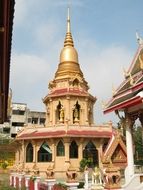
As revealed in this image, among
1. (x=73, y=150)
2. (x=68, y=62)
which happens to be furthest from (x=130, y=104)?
(x=68, y=62)

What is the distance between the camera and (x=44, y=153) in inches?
1070

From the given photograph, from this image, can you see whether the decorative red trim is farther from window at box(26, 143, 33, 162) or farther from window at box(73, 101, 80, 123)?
window at box(73, 101, 80, 123)

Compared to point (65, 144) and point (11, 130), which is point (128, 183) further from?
point (11, 130)

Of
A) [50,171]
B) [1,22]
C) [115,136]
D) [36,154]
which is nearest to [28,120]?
[36,154]

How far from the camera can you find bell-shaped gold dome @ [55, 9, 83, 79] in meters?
32.1

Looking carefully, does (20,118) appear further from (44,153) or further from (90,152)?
(90,152)

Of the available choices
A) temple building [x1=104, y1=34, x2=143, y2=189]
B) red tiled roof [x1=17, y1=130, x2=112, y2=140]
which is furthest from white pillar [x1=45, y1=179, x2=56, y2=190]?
red tiled roof [x1=17, y1=130, x2=112, y2=140]

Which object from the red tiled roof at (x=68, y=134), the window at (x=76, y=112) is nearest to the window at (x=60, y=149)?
the red tiled roof at (x=68, y=134)

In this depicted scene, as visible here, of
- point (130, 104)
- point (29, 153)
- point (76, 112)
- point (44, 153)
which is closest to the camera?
point (130, 104)

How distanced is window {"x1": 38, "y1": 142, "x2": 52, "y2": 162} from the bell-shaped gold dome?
25.9 ft

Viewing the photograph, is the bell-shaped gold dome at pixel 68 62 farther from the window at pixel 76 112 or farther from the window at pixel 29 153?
the window at pixel 29 153

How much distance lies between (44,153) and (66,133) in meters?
3.41

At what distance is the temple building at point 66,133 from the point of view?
25.6 m

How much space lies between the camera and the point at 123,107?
517 inches
